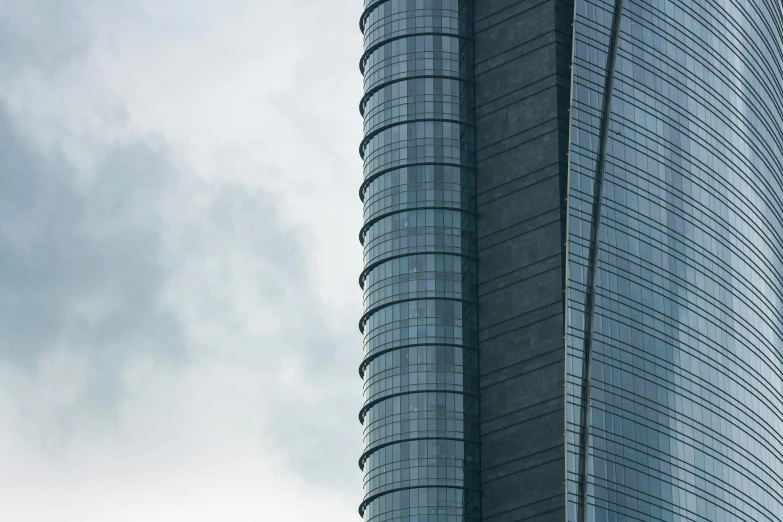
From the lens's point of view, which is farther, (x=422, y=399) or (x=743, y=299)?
(x=743, y=299)

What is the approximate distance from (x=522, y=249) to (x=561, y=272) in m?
5.31

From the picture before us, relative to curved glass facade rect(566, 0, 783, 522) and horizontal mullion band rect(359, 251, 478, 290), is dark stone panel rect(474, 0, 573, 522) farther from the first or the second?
curved glass facade rect(566, 0, 783, 522)

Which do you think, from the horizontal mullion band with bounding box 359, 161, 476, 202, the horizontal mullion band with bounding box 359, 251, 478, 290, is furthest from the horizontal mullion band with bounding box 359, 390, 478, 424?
the horizontal mullion band with bounding box 359, 161, 476, 202

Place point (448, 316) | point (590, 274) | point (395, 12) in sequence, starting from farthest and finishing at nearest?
point (395, 12), point (448, 316), point (590, 274)

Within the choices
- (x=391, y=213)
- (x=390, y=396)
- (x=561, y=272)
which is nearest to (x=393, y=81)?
(x=391, y=213)

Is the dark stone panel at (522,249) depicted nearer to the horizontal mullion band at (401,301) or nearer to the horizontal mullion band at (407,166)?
the horizontal mullion band at (401,301)

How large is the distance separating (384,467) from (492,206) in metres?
25.5

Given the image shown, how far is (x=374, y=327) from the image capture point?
149875 mm

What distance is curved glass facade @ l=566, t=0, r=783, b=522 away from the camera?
135 m

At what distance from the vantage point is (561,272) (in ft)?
457

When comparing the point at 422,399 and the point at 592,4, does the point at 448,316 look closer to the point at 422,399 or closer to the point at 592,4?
the point at 422,399

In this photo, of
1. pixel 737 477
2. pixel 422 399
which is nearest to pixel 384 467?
pixel 422 399

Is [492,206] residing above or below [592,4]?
below

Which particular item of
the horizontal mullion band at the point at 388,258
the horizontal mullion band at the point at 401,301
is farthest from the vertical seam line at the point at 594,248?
the horizontal mullion band at the point at 388,258
